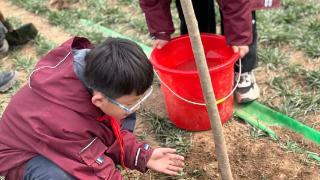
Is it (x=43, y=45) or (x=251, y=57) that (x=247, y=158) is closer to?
(x=251, y=57)

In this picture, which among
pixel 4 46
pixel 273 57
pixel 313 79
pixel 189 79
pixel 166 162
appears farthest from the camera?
pixel 4 46

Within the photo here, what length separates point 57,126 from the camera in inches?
68.2

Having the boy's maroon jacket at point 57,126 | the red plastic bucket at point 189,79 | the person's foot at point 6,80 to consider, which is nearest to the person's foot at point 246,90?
the red plastic bucket at point 189,79

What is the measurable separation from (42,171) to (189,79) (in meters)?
0.87

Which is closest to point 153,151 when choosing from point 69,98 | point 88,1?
point 69,98

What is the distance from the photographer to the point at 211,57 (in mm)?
2617

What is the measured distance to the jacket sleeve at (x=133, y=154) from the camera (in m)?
2.03

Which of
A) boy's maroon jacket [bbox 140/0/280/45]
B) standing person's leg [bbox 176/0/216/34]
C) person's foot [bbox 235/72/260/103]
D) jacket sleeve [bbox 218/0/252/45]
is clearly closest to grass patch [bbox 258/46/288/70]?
person's foot [bbox 235/72/260/103]

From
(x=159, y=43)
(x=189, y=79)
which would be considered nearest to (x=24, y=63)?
(x=159, y=43)

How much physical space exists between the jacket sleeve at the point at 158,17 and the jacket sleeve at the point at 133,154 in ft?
2.36

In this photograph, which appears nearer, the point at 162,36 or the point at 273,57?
the point at 162,36

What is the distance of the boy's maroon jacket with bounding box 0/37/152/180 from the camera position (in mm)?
1745

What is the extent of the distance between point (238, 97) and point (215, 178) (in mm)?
648

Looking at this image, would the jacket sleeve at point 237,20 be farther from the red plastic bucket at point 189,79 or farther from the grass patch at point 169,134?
the grass patch at point 169,134
